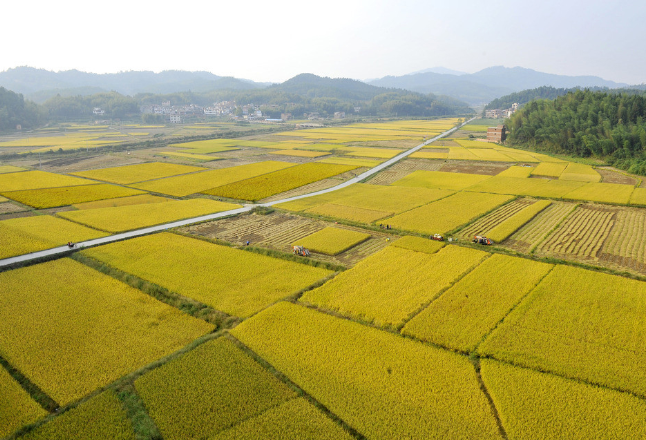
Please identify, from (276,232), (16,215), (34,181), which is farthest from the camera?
(34,181)

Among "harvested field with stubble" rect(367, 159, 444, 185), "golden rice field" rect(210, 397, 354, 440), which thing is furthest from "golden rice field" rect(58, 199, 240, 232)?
"golden rice field" rect(210, 397, 354, 440)

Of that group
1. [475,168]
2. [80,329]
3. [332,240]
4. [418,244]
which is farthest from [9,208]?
[475,168]

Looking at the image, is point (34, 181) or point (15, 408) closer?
point (15, 408)

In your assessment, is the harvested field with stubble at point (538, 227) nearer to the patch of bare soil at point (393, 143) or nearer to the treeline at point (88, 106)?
the patch of bare soil at point (393, 143)

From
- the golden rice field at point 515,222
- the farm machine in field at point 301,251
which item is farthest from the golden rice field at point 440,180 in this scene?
the farm machine in field at point 301,251

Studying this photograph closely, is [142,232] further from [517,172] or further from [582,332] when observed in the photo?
[517,172]

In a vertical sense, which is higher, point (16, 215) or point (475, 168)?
point (475, 168)

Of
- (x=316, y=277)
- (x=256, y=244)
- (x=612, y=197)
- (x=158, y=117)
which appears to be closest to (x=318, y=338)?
(x=316, y=277)

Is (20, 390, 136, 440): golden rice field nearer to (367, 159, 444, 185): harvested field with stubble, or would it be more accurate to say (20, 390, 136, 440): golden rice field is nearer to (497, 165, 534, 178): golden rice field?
(367, 159, 444, 185): harvested field with stubble
